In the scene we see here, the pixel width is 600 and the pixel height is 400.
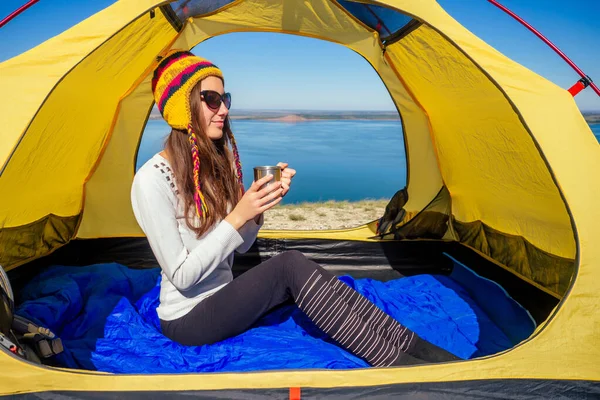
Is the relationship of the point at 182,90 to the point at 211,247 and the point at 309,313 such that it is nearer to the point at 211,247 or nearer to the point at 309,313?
the point at 211,247

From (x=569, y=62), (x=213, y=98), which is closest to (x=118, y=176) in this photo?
(x=213, y=98)

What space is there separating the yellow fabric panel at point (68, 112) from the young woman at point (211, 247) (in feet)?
1.10

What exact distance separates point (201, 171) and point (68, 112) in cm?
107

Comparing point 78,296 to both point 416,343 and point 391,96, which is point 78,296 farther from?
point 391,96

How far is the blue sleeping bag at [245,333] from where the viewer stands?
1.99 meters

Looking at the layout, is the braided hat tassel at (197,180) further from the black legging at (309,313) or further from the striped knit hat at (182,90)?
the black legging at (309,313)

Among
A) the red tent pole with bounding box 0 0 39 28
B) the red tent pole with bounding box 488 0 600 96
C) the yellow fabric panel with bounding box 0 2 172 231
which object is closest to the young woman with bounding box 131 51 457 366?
the yellow fabric panel with bounding box 0 2 172 231

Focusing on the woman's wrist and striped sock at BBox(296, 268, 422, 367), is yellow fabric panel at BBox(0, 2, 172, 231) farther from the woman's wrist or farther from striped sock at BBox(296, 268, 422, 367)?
striped sock at BBox(296, 268, 422, 367)

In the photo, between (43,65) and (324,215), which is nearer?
(43,65)

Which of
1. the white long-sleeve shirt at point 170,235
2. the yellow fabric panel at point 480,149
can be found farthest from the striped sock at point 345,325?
the yellow fabric panel at point 480,149

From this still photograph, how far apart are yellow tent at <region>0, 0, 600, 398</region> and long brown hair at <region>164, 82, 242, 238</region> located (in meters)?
0.42

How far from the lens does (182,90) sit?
5.86 ft

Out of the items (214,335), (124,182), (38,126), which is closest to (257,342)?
(214,335)

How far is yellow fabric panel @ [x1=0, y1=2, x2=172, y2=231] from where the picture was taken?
179cm
